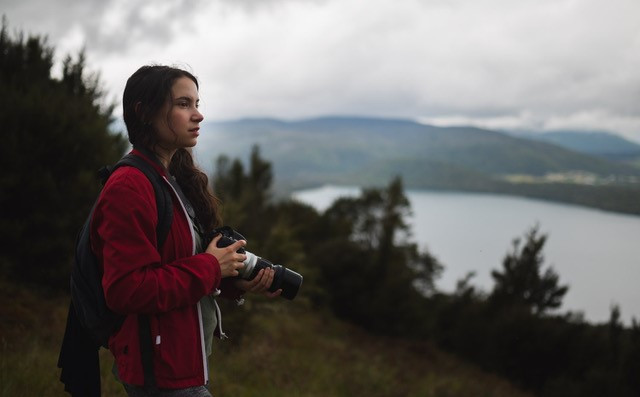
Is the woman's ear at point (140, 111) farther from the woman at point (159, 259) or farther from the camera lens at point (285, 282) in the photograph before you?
the camera lens at point (285, 282)

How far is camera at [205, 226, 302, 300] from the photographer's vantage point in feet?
5.74

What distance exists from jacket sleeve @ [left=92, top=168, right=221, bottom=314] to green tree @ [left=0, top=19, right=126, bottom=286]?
7.80 metres

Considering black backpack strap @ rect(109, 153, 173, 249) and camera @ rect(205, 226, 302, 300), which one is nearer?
black backpack strap @ rect(109, 153, 173, 249)

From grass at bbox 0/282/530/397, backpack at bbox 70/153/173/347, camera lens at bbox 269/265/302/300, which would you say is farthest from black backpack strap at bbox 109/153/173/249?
grass at bbox 0/282/530/397

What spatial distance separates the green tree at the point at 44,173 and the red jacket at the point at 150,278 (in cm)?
772

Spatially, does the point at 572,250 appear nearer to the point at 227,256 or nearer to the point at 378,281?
the point at 378,281

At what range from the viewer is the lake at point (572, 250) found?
28344mm

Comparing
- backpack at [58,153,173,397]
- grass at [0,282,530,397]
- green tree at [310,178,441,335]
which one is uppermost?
backpack at [58,153,173,397]

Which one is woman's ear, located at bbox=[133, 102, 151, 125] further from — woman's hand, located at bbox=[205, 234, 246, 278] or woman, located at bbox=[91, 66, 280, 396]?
woman's hand, located at bbox=[205, 234, 246, 278]

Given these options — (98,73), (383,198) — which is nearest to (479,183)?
(383,198)

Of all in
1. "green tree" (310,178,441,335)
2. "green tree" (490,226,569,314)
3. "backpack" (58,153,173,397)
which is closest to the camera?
"backpack" (58,153,173,397)

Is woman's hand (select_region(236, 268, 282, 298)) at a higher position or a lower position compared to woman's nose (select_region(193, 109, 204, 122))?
lower

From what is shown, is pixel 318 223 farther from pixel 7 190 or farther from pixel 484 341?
pixel 7 190

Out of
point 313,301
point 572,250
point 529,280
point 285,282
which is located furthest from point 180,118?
point 572,250
